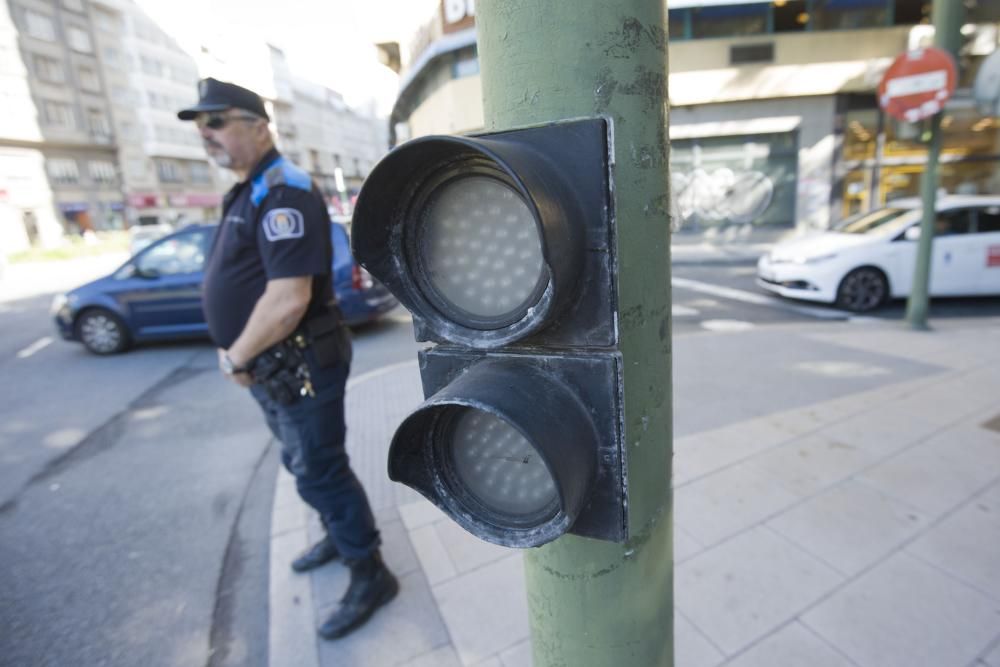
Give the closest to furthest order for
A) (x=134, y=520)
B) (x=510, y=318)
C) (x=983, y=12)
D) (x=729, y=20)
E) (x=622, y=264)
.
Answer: (x=510, y=318)
(x=622, y=264)
(x=134, y=520)
(x=983, y=12)
(x=729, y=20)

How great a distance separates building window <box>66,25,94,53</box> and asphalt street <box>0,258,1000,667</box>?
46.5 meters

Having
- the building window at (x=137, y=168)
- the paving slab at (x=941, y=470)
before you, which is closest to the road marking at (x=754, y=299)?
the paving slab at (x=941, y=470)

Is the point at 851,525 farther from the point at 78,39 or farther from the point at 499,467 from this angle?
the point at 78,39

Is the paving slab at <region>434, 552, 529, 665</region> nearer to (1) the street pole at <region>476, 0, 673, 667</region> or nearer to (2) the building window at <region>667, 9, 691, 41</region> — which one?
(1) the street pole at <region>476, 0, 673, 667</region>

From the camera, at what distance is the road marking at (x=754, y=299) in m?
7.48

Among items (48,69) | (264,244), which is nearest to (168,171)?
(48,69)

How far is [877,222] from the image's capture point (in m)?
8.06

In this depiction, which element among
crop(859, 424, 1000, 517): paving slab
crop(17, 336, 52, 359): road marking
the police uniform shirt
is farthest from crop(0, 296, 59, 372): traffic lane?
crop(859, 424, 1000, 517): paving slab

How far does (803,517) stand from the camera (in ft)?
9.24

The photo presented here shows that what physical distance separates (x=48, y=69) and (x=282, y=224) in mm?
52056

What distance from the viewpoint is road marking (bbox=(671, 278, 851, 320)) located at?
7.48 meters

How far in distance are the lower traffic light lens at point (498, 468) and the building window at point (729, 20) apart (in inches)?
665

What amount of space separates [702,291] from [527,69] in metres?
9.58

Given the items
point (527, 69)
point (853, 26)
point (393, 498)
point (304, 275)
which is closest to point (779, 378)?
point (393, 498)
